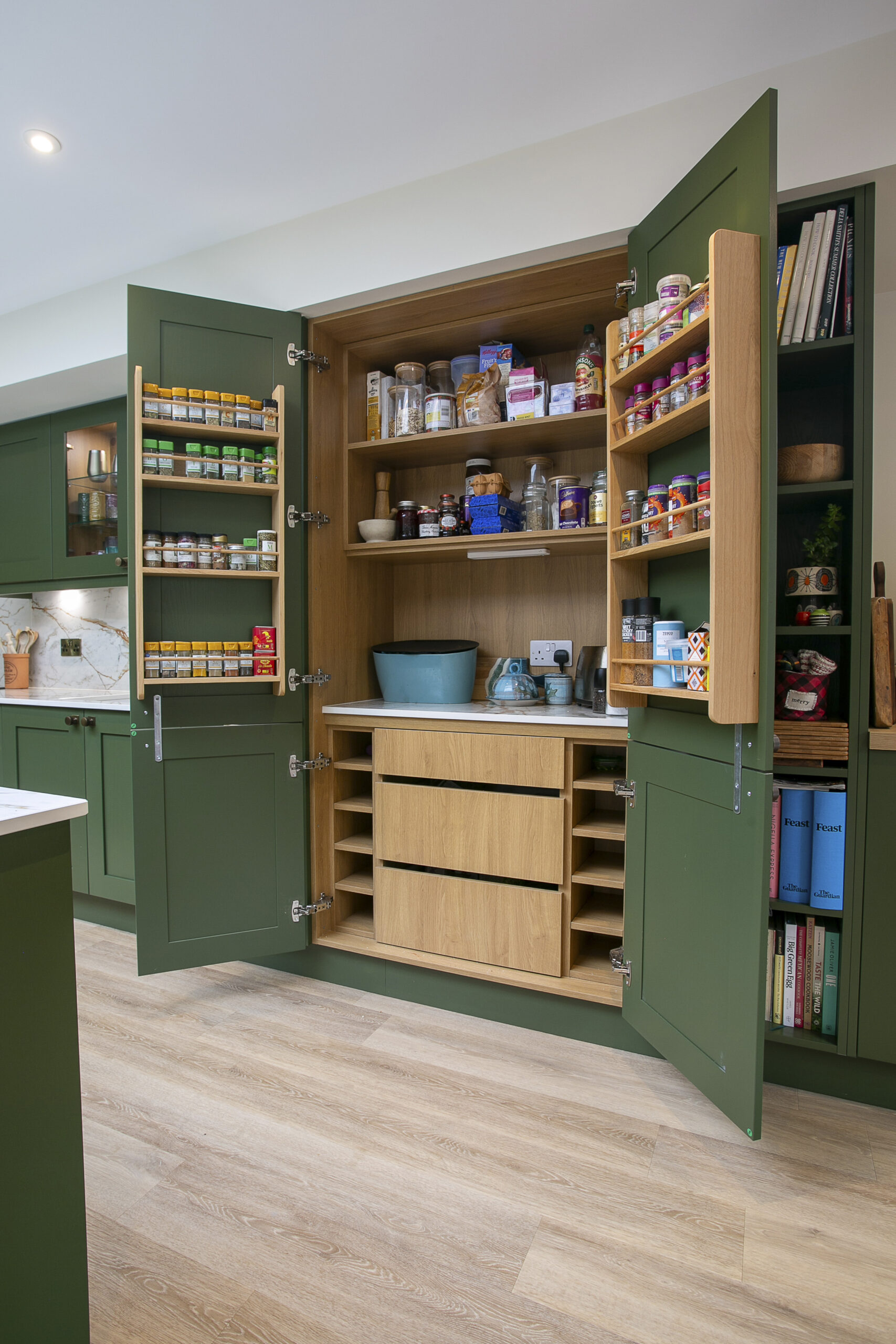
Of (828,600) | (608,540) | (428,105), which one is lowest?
(828,600)

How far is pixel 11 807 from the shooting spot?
37.5 inches

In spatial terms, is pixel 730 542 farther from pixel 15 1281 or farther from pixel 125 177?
pixel 125 177

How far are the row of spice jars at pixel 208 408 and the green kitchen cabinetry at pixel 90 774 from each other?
126 cm

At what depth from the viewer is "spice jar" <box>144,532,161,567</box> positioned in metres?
2.02

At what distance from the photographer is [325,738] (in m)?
2.37

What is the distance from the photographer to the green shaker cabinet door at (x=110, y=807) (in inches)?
106

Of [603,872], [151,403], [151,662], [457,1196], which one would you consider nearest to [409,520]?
[151,403]

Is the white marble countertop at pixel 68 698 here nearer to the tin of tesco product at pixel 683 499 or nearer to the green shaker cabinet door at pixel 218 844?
the green shaker cabinet door at pixel 218 844

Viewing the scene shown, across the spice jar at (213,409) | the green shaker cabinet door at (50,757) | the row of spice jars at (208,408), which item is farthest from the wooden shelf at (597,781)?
the green shaker cabinet door at (50,757)

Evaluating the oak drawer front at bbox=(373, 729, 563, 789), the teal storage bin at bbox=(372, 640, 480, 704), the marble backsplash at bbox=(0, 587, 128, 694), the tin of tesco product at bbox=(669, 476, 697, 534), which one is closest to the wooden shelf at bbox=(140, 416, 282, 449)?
the teal storage bin at bbox=(372, 640, 480, 704)

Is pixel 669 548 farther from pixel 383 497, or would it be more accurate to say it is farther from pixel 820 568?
pixel 383 497

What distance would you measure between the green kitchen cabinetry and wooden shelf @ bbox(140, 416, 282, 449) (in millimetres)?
1166

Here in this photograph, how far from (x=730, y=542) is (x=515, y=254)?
1181mm

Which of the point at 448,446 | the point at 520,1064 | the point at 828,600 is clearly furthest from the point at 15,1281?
the point at 448,446
